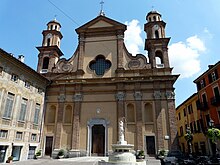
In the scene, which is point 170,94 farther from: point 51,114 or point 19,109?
point 19,109

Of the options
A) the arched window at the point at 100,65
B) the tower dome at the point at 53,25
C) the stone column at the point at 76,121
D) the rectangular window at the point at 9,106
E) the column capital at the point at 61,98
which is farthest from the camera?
the tower dome at the point at 53,25

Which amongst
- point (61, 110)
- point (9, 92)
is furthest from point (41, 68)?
point (9, 92)

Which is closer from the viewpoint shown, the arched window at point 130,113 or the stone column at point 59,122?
the stone column at point 59,122

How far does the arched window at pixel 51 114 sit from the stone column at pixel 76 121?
2980mm

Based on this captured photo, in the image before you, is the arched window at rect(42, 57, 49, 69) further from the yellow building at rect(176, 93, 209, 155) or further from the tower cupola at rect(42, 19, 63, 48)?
the yellow building at rect(176, 93, 209, 155)

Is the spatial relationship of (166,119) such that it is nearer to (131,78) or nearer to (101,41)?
(131,78)

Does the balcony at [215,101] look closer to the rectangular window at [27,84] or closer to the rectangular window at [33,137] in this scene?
the rectangular window at [33,137]

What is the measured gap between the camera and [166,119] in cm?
2070

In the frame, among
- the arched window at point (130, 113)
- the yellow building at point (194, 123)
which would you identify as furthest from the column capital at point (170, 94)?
the yellow building at point (194, 123)

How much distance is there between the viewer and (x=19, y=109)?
720 inches

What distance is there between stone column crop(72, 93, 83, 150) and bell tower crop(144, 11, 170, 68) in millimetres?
9860

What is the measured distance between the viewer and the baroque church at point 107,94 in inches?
817

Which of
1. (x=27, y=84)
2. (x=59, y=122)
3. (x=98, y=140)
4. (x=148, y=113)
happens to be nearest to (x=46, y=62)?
(x=27, y=84)

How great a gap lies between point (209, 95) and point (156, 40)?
9806 mm
